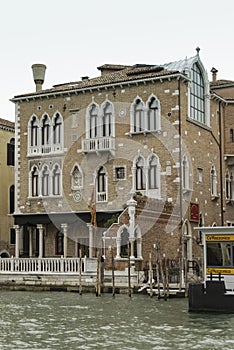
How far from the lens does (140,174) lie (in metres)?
25.6

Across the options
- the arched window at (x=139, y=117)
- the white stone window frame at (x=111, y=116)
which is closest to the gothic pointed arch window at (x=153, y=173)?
the arched window at (x=139, y=117)

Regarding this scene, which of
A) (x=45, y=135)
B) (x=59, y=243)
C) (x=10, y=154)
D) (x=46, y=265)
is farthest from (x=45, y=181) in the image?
(x=10, y=154)

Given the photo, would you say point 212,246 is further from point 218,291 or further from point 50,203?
point 50,203

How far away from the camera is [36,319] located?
52.5 feet

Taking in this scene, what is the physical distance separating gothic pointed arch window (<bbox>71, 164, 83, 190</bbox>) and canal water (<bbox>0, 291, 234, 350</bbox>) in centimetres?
680

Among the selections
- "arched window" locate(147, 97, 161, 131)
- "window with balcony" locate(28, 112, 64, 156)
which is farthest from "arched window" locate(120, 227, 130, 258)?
"window with balcony" locate(28, 112, 64, 156)

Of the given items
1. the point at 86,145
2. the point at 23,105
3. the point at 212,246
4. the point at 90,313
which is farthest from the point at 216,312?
the point at 23,105

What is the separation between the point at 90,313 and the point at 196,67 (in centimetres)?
1242

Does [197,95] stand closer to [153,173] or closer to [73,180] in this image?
[153,173]

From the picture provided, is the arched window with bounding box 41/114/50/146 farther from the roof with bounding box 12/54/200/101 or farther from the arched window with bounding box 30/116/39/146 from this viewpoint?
the roof with bounding box 12/54/200/101

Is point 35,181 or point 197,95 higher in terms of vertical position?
point 197,95

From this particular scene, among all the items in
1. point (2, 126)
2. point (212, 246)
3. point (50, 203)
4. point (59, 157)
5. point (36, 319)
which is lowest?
point (36, 319)

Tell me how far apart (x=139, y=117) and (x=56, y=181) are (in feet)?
13.0

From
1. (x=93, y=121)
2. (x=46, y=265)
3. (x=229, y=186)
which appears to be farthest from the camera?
(x=229, y=186)
